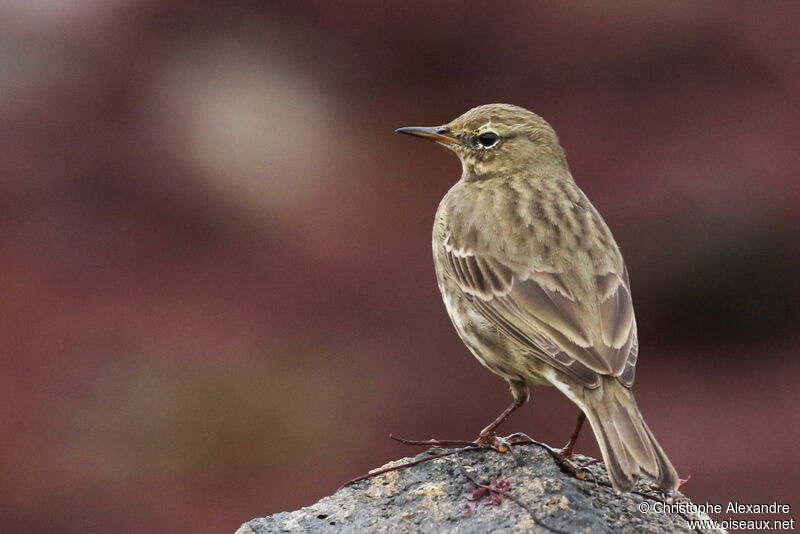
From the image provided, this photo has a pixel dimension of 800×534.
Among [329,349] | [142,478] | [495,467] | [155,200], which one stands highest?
[155,200]

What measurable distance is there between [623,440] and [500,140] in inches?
94.9

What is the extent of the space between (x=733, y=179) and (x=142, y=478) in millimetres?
9647

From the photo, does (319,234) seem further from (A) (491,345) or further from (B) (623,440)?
(B) (623,440)

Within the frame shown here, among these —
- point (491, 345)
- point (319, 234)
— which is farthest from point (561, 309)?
point (319, 234)

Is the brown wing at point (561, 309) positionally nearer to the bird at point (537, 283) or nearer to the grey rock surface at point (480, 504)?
the bird at point (537, 283)

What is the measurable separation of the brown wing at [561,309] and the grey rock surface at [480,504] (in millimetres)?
503

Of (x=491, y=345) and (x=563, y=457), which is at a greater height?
(x=491, y=345)

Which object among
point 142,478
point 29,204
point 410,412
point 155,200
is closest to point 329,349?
point 410,412

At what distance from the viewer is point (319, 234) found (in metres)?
20.3

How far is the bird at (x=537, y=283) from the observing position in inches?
225

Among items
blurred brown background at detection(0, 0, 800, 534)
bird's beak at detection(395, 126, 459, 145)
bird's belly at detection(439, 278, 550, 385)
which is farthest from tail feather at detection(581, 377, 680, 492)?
blurred brown background at detection(0, 0, 800, 534)

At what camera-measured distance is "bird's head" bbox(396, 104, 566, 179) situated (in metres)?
7.36

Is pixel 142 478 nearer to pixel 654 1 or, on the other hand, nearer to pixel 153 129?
pixel 153 129

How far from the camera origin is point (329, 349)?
1722 centimetres
